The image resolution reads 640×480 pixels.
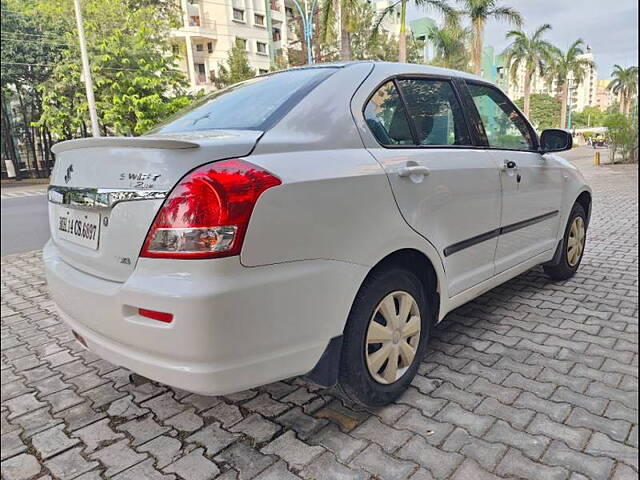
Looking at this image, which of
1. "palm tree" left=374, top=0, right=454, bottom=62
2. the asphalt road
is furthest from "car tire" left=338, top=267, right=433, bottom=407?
the asphalt road

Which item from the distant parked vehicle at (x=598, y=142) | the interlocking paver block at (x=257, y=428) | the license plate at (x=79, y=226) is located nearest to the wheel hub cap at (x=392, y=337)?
the interlocking paver block at (x=257, y=428)

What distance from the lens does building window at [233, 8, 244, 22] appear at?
3.51m

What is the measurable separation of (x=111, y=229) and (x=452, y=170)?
162 cm

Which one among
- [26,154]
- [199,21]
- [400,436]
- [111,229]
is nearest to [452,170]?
[400,436]

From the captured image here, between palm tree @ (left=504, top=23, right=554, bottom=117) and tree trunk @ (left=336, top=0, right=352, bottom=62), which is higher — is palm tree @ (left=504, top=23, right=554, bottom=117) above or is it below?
below

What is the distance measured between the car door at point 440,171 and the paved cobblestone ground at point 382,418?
525 mm

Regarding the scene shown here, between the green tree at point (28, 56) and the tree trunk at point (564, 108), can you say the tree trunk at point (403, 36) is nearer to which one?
the tree trunk at point (564, 108)

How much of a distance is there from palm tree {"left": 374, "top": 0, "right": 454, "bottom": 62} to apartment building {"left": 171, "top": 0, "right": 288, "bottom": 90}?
0.81 m

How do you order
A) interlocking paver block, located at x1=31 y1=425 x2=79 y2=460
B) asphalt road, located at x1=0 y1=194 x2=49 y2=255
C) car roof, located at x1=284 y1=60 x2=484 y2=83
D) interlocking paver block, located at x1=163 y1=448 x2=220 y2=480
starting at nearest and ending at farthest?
interlocking paver block, located at x1=163 y1=448 x2=220 y2=480 < interlocking paver block, located at x1=31 y1=425 x2=79 y2=460 < car roof, located at x1=284 y1=60 x2=484 y2=83 < asphalt road, located at x1=0 y1=194 x2=49 y2=255

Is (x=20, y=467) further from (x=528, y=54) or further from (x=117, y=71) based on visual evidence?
Answer: (x=528, y=54)

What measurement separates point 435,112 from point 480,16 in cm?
117

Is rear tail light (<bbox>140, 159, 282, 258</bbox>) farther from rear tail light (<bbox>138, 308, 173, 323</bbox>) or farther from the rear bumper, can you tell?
rear tail light (<bbox>138, 308, 173, 323</bbox>)

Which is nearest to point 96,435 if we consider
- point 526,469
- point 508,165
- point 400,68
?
point 526,469

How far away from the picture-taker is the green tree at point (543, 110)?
141 inches
